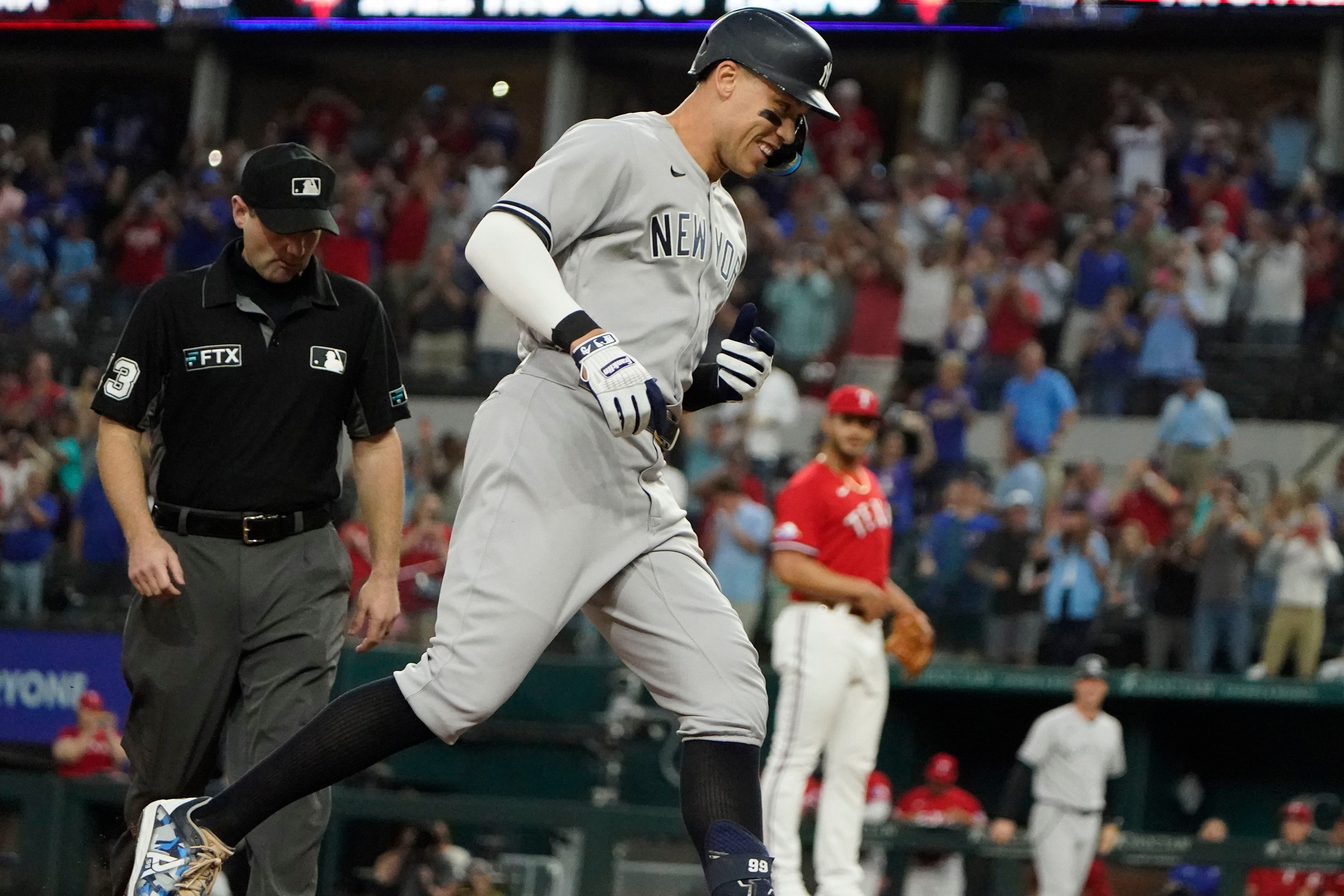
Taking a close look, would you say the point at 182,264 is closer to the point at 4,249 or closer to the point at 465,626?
the point at 4,249

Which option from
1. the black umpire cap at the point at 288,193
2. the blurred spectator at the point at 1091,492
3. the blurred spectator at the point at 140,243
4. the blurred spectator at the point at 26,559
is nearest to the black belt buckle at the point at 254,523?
the black umpire cap at the point at 288,193

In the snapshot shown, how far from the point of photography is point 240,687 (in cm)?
448

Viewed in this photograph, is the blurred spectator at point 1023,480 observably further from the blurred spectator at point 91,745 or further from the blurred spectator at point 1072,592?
the blurred spectator at point 91,745

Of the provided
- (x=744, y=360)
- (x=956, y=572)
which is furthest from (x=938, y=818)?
(x=744, y=360)

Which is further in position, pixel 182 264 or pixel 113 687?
pixel 182 264

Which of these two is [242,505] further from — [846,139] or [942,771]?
[846,139]

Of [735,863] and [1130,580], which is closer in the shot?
[735,863]

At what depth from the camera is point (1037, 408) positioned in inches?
506

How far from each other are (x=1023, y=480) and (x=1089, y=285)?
2.25m

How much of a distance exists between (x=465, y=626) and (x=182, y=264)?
14.1 meters

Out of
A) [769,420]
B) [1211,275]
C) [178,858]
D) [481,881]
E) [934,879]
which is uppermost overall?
[1211,275]

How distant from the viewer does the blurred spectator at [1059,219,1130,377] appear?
45.9ft

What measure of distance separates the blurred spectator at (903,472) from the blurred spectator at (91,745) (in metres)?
4.91

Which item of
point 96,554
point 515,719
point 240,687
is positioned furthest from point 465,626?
point 96,554
